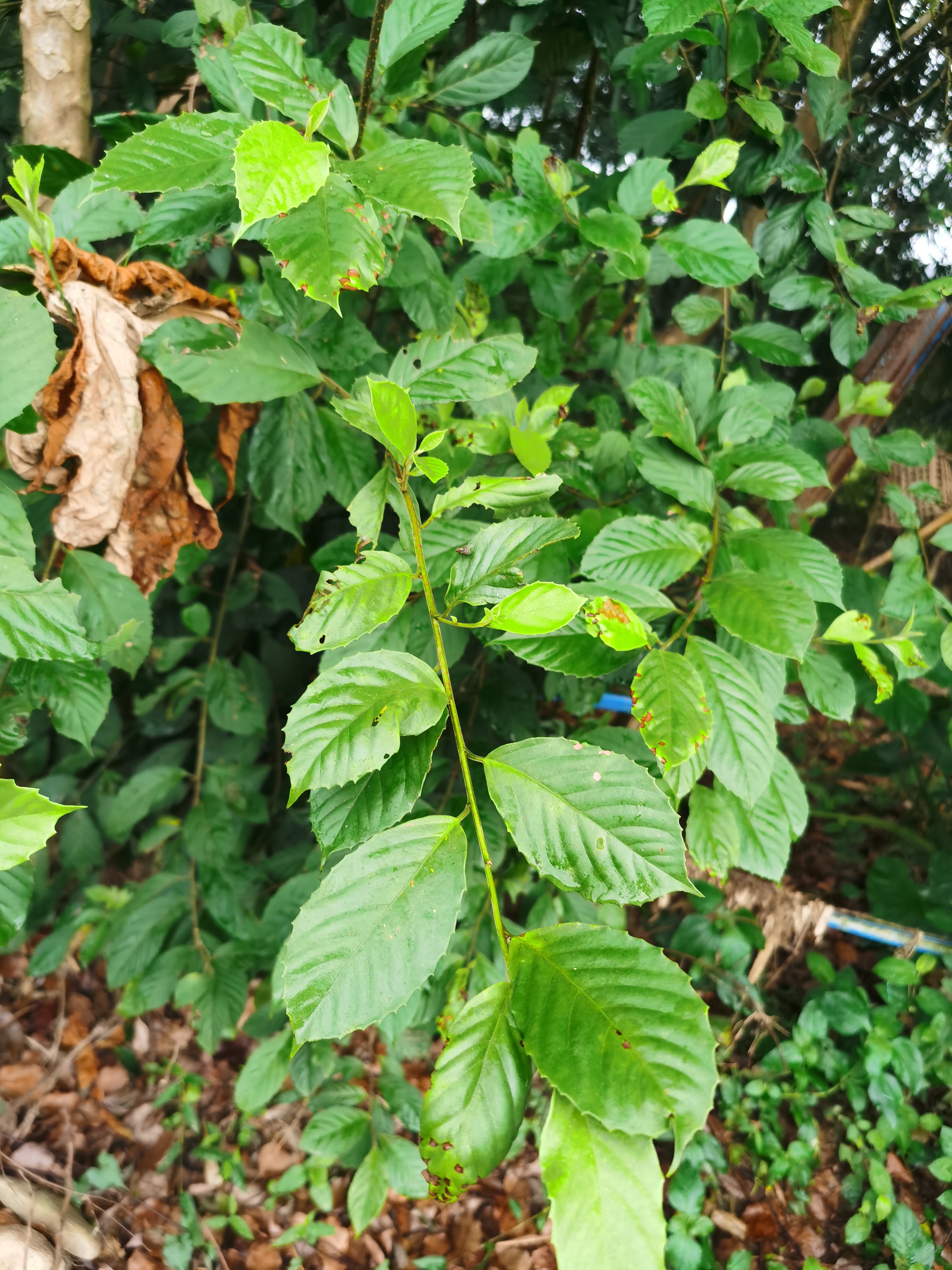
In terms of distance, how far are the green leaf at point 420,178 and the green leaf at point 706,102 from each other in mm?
615

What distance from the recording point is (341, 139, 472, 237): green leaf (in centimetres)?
62

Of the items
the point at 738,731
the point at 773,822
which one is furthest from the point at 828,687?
the point at 738,731

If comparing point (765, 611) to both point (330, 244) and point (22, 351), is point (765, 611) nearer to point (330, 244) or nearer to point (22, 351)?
point (330, 244)

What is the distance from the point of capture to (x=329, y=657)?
2.69ft

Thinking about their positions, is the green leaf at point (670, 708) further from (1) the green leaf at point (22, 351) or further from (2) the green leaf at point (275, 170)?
(1) the green leaf at point (22, 351)

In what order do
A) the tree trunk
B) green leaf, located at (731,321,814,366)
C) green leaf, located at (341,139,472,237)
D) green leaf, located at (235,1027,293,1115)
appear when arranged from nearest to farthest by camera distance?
green leaf, located at (341,139,472,237), the tree trunk, green leaf, located at (731,321,814,366), green leaf, located at (235,1027,293,1115)

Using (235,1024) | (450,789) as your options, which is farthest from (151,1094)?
(450,789)

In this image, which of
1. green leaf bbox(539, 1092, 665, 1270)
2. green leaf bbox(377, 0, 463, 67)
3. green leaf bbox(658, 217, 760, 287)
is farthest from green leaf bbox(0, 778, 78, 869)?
green leaf bbox(658, 217, 760, 287)

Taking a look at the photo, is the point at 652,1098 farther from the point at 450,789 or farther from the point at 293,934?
the point at 450,789

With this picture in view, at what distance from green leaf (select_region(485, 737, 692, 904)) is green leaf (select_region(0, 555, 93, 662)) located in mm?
402

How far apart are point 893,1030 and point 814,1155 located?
353mm

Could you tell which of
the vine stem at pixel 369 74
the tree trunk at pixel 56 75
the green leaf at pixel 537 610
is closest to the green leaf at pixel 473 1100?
the green leaf at pixel 537 610

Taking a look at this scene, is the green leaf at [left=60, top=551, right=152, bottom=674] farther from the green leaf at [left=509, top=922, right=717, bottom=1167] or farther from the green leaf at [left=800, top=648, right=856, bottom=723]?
the green leaf at [left=800, top=648, right=856, bottom=723]

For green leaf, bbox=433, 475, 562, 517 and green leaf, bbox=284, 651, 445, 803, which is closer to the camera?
green leaf, bbox=284, 651, 445, 803
